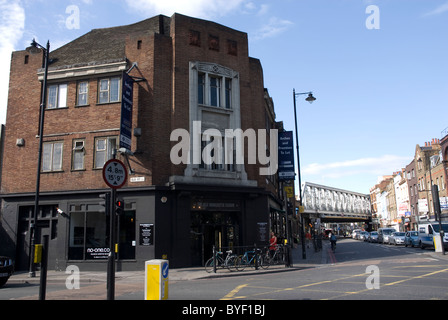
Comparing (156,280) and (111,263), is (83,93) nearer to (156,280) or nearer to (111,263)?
(111,263)

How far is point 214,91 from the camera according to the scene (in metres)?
21.9

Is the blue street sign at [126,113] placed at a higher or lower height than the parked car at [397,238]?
higher

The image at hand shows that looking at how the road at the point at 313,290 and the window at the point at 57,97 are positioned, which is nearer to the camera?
the road at the point at 313,290

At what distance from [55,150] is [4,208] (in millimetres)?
4108

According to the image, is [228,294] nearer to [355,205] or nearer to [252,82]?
[252,82]

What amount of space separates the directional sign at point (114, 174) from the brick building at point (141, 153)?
10.1 metres

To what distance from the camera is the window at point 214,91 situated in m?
21.4

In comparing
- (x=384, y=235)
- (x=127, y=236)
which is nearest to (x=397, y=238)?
A: (x=384, y=235)

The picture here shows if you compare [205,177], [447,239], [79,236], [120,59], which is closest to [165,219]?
[205,177]

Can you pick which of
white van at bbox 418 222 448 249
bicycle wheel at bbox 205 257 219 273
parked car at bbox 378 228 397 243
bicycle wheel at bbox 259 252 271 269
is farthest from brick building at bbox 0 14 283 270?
parked car at bbox 378 228 397 243

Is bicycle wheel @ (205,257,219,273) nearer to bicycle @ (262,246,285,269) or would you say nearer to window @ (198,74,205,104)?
bicycle @ (262,246,285,269)

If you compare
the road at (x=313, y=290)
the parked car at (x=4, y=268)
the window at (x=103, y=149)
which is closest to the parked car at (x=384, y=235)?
the road at (x=313, y=290)

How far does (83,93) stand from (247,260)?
12.4 meters

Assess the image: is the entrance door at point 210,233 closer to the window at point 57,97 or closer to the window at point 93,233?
the window at point 93,233
